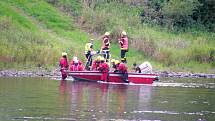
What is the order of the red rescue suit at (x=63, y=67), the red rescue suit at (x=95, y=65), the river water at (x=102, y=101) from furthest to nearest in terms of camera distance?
1. the red rescue suit at (x=63, y=67)
2. the red rescue suit at (x=95, y=65)
3. the river water at (x=102, y=101)

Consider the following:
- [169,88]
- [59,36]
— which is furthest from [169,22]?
[169,88]

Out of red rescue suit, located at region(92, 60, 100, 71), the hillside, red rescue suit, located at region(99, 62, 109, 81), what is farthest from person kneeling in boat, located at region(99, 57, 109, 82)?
the hillside

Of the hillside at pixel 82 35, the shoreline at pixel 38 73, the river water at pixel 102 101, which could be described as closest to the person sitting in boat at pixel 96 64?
the river water at pixel 102 101

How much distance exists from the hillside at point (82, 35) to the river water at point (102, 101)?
7.64 m

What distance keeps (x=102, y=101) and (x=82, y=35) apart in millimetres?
29445

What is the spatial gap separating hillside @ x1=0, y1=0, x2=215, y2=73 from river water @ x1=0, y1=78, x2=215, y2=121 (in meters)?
7.64

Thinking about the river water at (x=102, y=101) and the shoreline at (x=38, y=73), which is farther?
the shoreline at (x=38, y=73)

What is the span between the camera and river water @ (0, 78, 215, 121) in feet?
99.8

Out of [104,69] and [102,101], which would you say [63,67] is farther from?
[102,101]

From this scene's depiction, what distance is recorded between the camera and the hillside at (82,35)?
188ft

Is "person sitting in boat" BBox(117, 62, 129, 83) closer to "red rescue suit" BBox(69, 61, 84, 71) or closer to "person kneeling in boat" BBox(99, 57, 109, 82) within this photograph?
"person kneeling in boat" BBox(99, 57, 109, 82)

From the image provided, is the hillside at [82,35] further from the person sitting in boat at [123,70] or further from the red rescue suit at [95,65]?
the person sitting in boat at [123,70]

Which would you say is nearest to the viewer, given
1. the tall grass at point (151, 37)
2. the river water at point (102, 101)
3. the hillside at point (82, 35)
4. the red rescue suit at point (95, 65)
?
the river water at point (102, 101)

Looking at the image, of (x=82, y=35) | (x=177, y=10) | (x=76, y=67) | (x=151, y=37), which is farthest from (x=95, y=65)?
(x=177, y=10)
